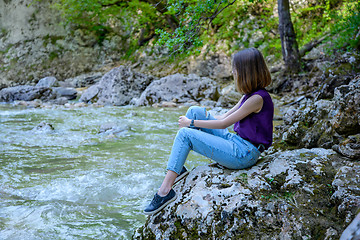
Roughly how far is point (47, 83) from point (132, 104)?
888cm

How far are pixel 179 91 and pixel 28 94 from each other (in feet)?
26.3

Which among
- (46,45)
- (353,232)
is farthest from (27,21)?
(353,232)

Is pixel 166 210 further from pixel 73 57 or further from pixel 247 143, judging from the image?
pixel 73 57

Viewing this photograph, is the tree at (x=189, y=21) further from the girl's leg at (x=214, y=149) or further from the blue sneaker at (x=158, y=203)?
the blue sneaker at (x=158, y=203)

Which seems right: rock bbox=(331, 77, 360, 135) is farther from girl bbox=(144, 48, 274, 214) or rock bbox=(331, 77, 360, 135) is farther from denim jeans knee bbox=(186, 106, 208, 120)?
denim jeans knee bbox=(186, 106, 208, 120)

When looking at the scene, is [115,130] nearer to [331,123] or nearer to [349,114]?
[331,123]

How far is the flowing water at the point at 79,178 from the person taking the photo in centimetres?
265

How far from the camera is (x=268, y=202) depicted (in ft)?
6.66

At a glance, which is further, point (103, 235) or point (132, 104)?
point (132, 104)

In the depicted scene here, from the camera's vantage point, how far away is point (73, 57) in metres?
21.8

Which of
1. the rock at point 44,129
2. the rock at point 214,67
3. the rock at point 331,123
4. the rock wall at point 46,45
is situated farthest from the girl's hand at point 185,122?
the rock wall at point 46,45

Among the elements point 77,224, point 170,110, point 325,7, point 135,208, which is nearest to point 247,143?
point 135,208

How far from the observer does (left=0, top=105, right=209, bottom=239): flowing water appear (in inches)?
104

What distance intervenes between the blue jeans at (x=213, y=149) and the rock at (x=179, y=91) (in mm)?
A: 9412
